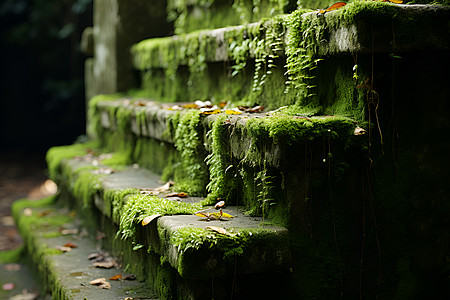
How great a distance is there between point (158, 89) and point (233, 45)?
1865mm

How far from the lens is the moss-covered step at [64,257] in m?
3.16

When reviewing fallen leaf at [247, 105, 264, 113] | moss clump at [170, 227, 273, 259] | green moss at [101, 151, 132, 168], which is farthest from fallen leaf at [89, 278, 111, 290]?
green moss at [101, 151, 132, 168]

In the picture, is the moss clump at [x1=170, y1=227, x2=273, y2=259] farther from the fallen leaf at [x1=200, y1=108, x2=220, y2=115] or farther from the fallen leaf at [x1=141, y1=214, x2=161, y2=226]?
the fallen leaf at [x1=200, y1=108, x2=220, y2=115]

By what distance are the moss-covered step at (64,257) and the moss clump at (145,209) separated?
0.37 meters

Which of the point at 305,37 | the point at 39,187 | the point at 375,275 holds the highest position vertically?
the point at 305,37

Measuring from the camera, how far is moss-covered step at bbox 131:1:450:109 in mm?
2453

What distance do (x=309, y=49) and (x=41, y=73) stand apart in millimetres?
10924

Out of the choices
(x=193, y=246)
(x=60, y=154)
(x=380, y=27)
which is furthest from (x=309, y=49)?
(x=60, y=154)

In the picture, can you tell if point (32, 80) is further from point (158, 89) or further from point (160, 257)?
point (160, 257)

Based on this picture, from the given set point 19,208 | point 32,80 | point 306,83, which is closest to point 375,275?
point 306,83

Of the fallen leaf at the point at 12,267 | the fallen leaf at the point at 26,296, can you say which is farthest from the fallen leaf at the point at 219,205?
the fallen leaf at the point at 12,267

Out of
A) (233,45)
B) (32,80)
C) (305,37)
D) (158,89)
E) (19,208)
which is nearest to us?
(305,37)

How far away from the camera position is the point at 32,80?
1283 cm

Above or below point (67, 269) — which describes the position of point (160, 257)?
above
